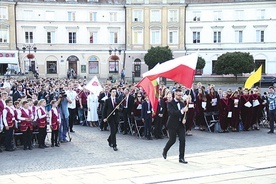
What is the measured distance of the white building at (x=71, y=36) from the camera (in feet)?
201

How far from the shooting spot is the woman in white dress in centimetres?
1950

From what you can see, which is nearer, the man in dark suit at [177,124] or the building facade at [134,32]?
the man in dark suit at [177,124]

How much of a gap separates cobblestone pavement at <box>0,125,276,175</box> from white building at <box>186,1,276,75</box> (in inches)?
1878

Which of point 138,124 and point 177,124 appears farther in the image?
point 138,124

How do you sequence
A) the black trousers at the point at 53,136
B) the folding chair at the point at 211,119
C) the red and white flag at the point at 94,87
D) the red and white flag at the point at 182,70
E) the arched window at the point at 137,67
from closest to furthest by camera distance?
the red and white flag at the point at 182,70, the black trousers at the point at 53,136, the folding chair at the point at 211,119, the red and white flag at the point at 94,87, the arched window at the point at 137,67

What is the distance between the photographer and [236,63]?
172ft

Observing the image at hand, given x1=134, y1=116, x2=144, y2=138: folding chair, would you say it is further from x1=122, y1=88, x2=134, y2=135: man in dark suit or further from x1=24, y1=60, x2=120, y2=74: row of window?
x1=24, y1=60, x2=120, y2=74: row of window

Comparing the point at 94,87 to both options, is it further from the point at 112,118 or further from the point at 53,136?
the point at 112,118

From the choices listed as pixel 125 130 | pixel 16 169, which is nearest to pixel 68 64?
pixel 125 130

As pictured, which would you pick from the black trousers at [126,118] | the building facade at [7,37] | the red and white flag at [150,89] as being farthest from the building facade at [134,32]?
the red and white flag at [150,89]

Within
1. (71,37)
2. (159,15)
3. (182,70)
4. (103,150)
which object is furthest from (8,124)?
(159,15)

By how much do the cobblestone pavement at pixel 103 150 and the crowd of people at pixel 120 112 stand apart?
52cm

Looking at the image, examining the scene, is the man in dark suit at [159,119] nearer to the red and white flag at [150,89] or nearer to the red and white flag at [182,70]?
the red and white flag at [150,89]

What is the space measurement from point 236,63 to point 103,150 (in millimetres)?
41977
